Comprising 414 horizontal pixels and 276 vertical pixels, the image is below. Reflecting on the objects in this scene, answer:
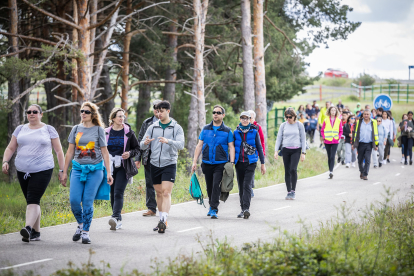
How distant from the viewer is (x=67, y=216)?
954 centimetres

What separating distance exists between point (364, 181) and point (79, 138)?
10049 mm

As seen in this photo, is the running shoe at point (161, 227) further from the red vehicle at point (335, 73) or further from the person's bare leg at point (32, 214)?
the red vehicle at point (335, 73)

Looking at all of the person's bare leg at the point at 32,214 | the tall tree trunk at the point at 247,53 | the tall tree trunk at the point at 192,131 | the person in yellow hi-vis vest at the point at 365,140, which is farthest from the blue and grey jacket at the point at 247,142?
the tall tree trunk at the point at 192,131

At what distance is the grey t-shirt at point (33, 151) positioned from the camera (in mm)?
7211

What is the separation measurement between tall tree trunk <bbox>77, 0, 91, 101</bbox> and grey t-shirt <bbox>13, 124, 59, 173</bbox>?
928 centimetres

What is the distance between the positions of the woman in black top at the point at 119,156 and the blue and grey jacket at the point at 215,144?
4.67 feet

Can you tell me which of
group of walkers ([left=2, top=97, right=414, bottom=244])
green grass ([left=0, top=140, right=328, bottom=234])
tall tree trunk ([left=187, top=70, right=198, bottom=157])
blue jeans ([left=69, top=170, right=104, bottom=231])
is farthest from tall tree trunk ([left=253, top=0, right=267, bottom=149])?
blue jeans ([left=69, top=170, right=104, bottom=231])

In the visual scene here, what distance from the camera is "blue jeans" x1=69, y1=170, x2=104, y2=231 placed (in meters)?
7.21

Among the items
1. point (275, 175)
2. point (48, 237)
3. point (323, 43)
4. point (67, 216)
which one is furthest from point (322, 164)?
point (48, 237)

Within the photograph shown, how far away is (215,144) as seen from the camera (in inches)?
359

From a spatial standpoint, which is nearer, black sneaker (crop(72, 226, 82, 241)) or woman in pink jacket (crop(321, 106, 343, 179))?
black sneaker (crop(72, 226, 82, 241))

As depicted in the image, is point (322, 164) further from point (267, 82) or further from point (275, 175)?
point (267, 82)

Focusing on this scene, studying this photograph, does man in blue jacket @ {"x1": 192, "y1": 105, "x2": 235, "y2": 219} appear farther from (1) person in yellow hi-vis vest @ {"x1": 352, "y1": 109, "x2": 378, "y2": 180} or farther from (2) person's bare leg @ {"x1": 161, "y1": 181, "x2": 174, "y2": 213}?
(1) person in yellow hi-vis vest @ {"x1": 352, "y1": 109, "x2": 378, "y2": 180}

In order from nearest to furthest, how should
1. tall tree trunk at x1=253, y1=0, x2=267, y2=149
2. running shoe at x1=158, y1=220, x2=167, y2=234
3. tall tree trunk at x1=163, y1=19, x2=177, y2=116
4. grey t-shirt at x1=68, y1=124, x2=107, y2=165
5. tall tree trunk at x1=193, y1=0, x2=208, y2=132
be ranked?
grey t-shirt at x1=68, y1=124, x2=107, y2=165 < running shoe at x1=158, y1=220, x2=167, y2=234 < tall tree trunk at x1=193, y1=0, x2=208, y2=132 < tall tree trunk at x1=253, y1=0, x2=267, y2=149 < tall tree trunk at x1=163, y1=19, x2=177, y2=116
